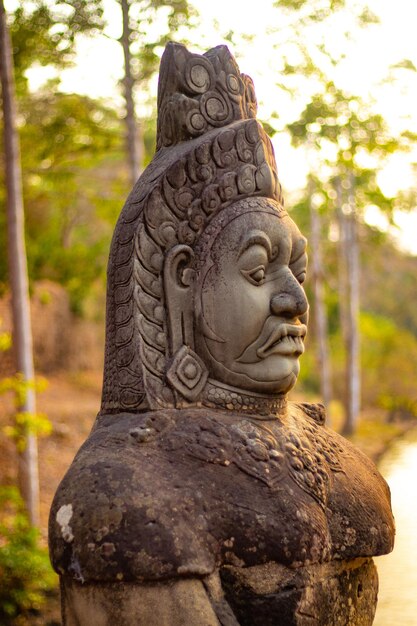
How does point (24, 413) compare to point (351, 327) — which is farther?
point (351, 327)

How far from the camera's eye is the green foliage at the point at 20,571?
6672 millimetres

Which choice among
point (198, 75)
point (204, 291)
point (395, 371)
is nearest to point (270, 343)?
point (204, 291)

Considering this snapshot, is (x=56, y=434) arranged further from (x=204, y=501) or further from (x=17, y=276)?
(x=204, y=501)

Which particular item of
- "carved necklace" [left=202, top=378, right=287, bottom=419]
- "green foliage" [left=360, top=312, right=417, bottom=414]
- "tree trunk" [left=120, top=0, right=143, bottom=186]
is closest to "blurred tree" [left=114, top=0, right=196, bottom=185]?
"tree trunk" [left=120, top=0, right=143, bottom=186]

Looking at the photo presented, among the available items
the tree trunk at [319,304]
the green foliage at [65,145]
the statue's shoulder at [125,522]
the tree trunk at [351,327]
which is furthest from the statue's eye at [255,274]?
the tree trunk at [351,327]

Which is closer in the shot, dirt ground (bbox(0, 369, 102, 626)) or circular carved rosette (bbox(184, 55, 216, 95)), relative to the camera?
circular carved rosette (bbox(184, 55, 216, 95))

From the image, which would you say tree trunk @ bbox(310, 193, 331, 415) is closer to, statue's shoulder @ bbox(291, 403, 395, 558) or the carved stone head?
statue's shoulder @ bbox(291, 403, 395, 558)

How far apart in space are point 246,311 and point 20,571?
4583 mm

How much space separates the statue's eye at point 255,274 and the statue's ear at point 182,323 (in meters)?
0.21

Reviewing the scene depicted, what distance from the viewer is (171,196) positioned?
3.08 metres

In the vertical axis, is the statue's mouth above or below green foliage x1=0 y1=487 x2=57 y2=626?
above

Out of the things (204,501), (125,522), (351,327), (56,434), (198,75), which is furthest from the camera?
(351,327)

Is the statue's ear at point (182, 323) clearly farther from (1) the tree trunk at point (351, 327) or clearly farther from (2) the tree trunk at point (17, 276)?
(1) the tree trunk at point (351, 327)

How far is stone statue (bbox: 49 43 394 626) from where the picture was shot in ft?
8.58
